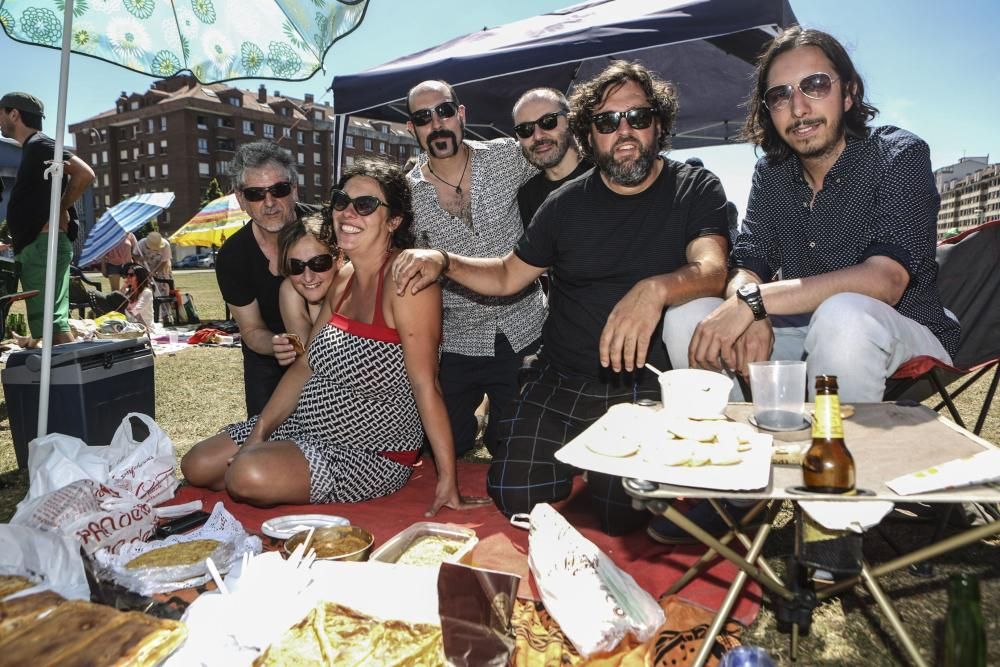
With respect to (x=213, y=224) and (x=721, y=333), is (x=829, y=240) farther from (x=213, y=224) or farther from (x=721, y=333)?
(x=213, y=224)

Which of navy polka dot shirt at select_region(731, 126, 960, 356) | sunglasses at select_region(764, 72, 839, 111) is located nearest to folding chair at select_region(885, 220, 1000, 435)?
navy polka dot shirt at select_region(731, 126, 960, 356)

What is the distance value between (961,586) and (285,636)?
1.58 metres

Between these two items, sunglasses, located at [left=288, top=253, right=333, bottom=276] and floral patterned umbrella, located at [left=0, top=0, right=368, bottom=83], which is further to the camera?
sunglasses, located at [left=288, top=253, right=333, bottom=276]

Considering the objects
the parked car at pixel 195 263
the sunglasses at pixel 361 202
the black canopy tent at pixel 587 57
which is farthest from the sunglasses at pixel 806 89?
the parked car at pixel 195 263

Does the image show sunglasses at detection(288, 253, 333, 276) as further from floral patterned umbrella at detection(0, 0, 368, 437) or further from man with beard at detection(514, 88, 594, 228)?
man with beard at detection(514, 88, 594, 228)

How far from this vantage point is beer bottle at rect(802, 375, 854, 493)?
1421 millimetres

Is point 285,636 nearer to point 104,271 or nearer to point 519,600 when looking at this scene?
point 519,600

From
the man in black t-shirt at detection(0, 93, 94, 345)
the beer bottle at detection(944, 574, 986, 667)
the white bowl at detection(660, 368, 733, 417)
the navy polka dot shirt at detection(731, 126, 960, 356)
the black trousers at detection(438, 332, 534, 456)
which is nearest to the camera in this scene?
the beer bottle at detection(944, 574, 986, 667)

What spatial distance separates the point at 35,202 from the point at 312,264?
270 centimetres

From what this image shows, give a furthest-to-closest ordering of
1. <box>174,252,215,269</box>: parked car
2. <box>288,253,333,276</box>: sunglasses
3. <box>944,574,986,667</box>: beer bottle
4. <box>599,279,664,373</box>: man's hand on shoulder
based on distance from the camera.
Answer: <box>174,252,215,269</box>: parked car
<box>288,253,333,276</box>: sunglasses
<box>599,279,664,373</box>: man's hand on shoulder
<box>944,574,986,667</box>: beer bottle

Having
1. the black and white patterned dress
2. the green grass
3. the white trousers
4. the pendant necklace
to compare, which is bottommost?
the green grass

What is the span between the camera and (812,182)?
2.76 meters

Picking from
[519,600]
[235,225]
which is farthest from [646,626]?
[235,225]

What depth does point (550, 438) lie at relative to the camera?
9.61 feet
